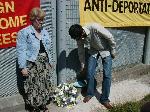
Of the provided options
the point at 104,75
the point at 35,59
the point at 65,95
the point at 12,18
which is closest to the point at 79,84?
the point at 65,95

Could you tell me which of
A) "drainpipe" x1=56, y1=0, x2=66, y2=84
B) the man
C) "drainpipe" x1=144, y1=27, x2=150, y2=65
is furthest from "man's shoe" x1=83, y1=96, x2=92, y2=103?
"drainpipe" x1=144, y1=27, x2=150, y2=65

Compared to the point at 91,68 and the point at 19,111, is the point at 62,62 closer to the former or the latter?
the point at 91,68

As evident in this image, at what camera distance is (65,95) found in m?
6.83

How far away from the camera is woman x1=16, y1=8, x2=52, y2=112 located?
5.81 metres

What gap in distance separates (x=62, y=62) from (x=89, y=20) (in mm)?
969

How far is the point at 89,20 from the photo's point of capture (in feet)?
23.7

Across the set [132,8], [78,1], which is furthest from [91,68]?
[132,8]

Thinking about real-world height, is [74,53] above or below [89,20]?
below

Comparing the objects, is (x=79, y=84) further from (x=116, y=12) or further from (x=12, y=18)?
(x=12, y=18)

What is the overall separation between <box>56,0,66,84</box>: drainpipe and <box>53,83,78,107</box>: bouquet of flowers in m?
0.32

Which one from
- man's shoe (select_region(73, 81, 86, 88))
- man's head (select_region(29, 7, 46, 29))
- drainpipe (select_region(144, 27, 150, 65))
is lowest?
man's shoe (select_region(73, 81, 86, 88))

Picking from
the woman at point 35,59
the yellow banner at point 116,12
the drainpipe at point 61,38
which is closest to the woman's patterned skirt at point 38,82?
the woman at point 35,59

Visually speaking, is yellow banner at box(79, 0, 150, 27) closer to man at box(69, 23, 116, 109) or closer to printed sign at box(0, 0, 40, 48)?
man at box(69, 23, 116, 109)

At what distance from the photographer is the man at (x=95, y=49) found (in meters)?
6.28
